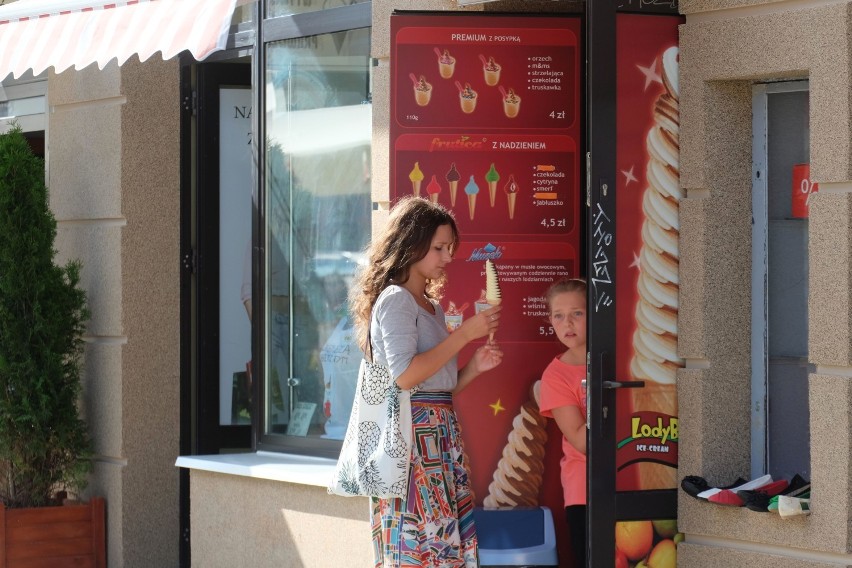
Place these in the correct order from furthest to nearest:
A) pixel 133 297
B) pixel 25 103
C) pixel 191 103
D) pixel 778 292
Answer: pixel 25 103 → pixel 191 103 → pixel 133 297 → pixel 778 292

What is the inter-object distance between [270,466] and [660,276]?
2526mm

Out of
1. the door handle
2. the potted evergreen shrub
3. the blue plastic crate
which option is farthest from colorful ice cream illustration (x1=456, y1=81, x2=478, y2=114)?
the potted evergreen shrub

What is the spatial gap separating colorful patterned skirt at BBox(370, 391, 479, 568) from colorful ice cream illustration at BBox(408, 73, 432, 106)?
4.59 ft

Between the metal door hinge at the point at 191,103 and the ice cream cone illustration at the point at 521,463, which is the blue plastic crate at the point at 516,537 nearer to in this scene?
the ice cream cone illustration at the point at 521,463

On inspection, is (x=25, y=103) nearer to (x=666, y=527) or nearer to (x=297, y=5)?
(x=297, y=5)

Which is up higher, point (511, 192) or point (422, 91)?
point (422, 91)

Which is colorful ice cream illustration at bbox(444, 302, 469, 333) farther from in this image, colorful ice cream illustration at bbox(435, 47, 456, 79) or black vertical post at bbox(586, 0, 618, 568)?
colorful ice cream illustration at bbox(435, 47, 456, 79)

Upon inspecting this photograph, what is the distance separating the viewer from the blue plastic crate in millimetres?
5312

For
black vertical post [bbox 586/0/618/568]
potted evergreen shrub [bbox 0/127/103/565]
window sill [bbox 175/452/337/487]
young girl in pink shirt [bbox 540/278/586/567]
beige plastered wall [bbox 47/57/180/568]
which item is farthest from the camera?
beige plastered wall [bbox 47/57/180/568]

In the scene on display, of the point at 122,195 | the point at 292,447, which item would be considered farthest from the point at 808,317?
the point at 122,195

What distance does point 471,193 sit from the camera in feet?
18.4

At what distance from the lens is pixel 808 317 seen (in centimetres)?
474

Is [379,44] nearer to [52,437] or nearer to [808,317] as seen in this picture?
[808,317]

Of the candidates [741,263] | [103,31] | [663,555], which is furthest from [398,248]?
[103,31]
